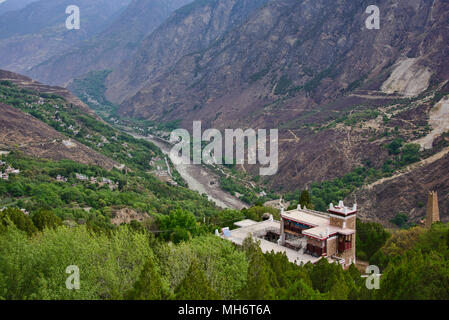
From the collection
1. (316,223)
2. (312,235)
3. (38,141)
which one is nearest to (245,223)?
(316,223)

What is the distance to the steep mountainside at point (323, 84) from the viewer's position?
68625mm

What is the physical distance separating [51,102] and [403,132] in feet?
219

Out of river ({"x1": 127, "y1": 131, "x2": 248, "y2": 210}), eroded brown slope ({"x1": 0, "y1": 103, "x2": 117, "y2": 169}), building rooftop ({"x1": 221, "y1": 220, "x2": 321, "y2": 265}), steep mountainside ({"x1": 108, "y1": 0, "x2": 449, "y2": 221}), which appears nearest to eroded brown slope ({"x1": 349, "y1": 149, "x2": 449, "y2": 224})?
steep mountainside ({"x1": 108, "y1": 0, "x2": 449, "y2": 221})

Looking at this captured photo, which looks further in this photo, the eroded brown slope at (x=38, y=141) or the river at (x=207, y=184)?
the river at (x=207, y=184)

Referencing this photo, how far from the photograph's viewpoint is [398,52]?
8788 cm

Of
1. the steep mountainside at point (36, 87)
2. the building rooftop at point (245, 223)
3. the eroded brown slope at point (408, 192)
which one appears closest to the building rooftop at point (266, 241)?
the building rooftop at point (245, 223)

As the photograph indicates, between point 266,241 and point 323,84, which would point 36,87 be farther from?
point 266,241

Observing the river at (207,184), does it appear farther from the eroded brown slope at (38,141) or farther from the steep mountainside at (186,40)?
the steep mountainside at (186,40)

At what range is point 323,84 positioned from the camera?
9925cm

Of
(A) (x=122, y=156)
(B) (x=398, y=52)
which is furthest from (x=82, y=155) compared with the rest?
(B) (x=398, y=52)

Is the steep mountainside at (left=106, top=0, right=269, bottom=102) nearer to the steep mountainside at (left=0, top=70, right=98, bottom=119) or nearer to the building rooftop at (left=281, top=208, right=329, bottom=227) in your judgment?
the steep mountainside at (left=0, top=70, right=98, bottom=119)

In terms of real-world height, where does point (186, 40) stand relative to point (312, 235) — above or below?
above

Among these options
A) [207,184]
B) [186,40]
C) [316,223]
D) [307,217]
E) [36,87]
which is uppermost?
[186,40]
